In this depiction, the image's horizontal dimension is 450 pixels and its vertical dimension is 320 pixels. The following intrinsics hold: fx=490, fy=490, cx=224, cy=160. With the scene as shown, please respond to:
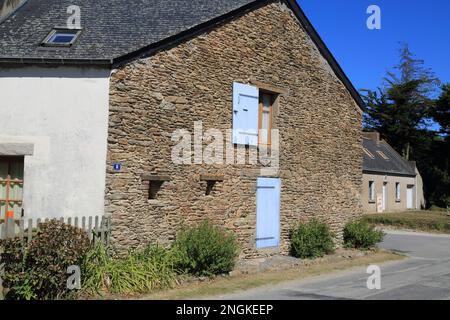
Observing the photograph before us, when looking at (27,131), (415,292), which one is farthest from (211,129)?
(415,292)

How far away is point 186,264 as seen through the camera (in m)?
10.1

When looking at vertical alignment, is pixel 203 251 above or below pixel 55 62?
below

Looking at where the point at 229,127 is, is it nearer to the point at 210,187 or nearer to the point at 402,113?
the point at 210,187

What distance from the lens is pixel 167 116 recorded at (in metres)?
10.8

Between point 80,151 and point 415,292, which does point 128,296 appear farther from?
point 415,292

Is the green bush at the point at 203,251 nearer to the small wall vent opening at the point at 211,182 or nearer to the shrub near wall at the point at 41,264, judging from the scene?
the small wall vent opening at the point at 211,182

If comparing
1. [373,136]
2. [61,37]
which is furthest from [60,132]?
[373,136]

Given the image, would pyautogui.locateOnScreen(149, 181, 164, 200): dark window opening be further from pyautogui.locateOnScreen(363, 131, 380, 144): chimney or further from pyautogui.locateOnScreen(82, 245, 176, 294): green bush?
pyautogui.locateOnScreen(363, 131, 380, 144): chimney

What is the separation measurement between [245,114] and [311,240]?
163 inches

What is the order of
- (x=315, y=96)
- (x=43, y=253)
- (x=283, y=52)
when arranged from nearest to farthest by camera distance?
(x=43, y=253)
(x=283, y=52)
(x=315, y=96)

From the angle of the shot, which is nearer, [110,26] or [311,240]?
[110,26]

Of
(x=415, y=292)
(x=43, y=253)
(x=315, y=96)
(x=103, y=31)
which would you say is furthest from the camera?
(x=315, y=96)

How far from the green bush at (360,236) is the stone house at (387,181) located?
1640cm
